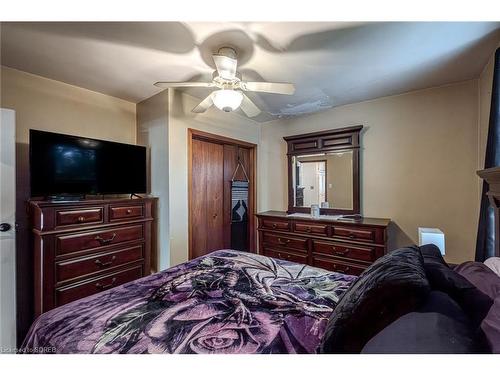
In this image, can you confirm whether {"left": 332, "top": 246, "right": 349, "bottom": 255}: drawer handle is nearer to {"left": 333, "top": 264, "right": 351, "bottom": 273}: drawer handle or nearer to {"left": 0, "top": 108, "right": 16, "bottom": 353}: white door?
{"left": 333, "top": 264, "right": 351, "bottom": 273}: drawer handle

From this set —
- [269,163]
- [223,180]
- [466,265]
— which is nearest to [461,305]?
[466,265]

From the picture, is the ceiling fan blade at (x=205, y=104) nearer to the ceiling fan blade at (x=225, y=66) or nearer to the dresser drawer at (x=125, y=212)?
the ceiling fan blade at (x=225, y=66)

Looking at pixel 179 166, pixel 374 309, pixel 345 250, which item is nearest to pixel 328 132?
pixel 345 250

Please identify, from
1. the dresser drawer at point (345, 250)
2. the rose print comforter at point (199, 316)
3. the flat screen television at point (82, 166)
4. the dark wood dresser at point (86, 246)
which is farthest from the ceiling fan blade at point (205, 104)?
the dresser drawer at point (345, 250)

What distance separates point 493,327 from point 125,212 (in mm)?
2514

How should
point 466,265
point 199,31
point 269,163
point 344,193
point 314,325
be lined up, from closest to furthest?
point 314,325
point 466,265
point 199,31
point 344,193
point 269,163

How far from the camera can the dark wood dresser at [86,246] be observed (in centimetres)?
171

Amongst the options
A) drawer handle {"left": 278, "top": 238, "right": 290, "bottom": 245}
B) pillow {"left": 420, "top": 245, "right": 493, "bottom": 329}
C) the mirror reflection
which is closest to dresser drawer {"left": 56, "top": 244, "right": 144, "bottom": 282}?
drawer handle {"left": 278, "top": 238, "right": 290, "bottom": 245}

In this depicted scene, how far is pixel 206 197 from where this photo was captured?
2.98 m

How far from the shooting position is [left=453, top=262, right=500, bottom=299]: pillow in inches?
31.6

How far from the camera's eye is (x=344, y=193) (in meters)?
2.91

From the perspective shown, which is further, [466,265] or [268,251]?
[268,251]
